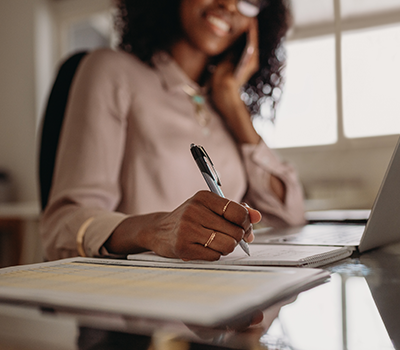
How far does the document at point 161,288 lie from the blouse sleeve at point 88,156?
10.0 inches

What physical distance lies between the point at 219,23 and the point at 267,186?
1.60 feet

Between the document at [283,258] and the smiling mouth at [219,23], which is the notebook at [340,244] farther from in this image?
the smiling mouth at [219,23]

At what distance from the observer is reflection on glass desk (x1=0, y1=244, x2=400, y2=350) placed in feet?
0.71

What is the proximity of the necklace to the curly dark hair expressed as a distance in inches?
5.5

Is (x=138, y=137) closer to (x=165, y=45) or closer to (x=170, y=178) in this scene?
(x=170, y=178)

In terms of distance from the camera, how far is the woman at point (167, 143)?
52cm

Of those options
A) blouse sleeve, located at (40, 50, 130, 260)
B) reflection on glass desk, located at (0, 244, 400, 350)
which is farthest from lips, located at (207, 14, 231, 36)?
reflection on glass desk, located at (0, 244, 400, 350)

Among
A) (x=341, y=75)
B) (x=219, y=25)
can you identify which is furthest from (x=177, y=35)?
(x=341, y=75)

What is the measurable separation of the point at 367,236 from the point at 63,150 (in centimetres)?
59

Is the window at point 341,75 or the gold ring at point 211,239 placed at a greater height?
the window at point 341,75

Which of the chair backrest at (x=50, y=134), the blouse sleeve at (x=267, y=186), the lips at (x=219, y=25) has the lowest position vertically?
the blouse sleeve at (x=267, y=186)

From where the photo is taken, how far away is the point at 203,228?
1.55ft

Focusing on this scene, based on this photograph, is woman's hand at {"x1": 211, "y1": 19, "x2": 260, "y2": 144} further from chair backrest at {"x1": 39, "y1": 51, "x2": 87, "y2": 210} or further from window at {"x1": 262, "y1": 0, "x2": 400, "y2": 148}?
window at {"x1": 262, "y1": 0, "x2": 400, "y2": 148}

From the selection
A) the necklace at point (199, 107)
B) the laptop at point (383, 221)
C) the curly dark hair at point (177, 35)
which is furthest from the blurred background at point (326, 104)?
the laptop at point (383, 221)
